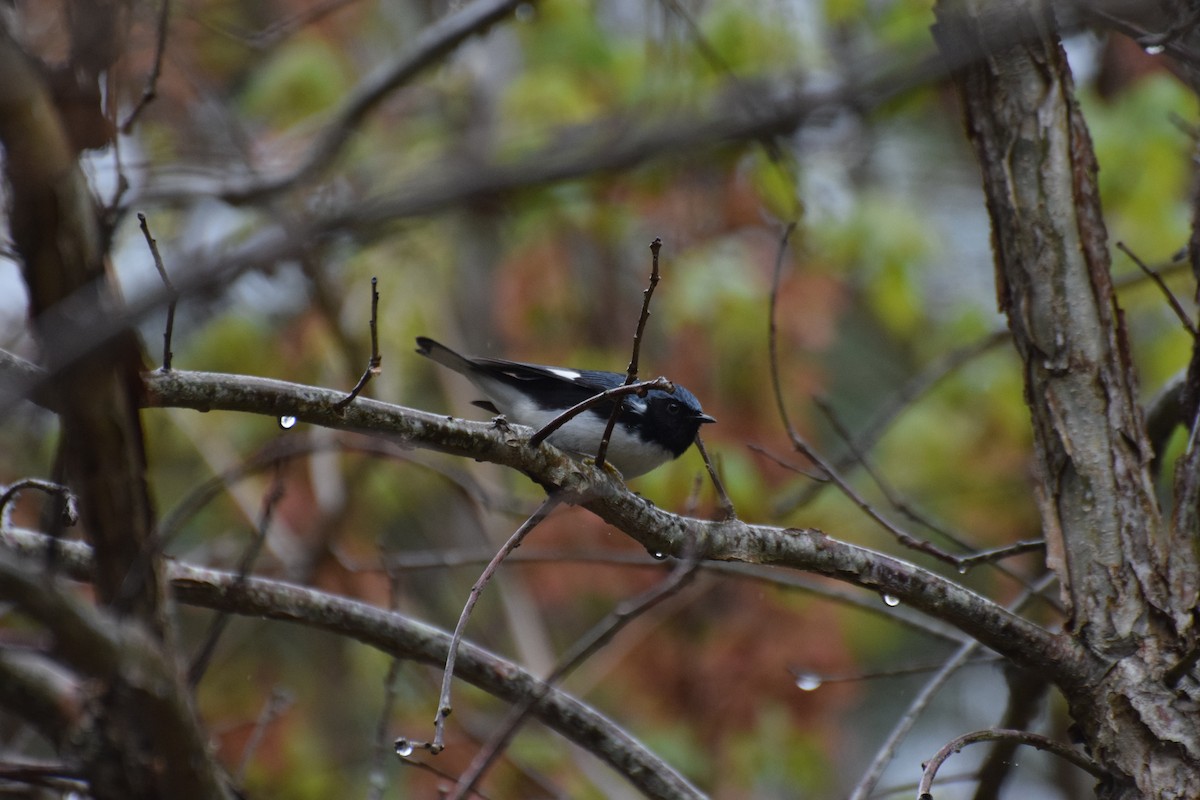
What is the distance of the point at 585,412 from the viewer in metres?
4.35

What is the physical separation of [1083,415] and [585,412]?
6.55ft

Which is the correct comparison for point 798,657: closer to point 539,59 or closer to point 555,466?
point 539,59

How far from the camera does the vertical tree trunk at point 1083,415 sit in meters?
2.54

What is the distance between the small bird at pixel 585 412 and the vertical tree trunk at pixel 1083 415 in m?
1.68

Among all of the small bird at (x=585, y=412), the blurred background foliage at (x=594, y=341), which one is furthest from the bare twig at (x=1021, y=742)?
the blurred background foliage at (x=594, y=341)

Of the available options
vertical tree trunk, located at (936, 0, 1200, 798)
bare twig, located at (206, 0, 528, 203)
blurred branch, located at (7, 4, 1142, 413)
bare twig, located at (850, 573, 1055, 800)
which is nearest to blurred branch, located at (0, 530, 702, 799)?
bare twig, located at (850, 573, 1055, 800)

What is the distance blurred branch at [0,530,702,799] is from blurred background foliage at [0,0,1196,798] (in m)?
3.11

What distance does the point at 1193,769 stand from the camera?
2463 millimetres

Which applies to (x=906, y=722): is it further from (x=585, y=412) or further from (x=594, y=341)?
(x=594, y=341)

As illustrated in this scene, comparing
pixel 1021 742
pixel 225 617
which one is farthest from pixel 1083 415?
pixel 225 617

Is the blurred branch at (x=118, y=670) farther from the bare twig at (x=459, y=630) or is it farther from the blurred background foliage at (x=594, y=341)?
the blurred background foliage at (x=594, y=341)

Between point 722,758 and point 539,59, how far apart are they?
5.22m

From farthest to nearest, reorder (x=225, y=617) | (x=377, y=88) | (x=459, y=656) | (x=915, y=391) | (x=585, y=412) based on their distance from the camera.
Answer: (x=377, y=88) → (x=915, y=391) → (x=585, y=412) → (x=459, y=656) → (x=225, y=617)

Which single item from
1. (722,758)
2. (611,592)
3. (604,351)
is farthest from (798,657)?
(604,351)
